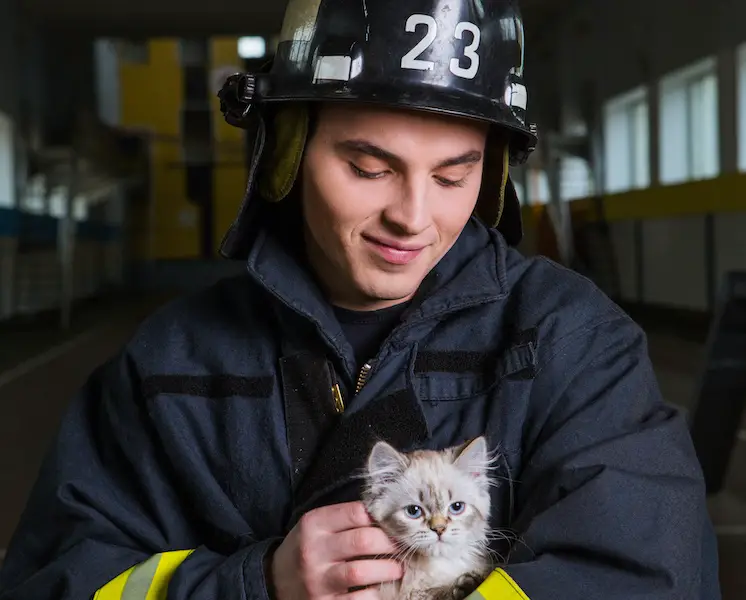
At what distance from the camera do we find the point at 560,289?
1.21 meters

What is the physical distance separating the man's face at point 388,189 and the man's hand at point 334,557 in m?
0.29

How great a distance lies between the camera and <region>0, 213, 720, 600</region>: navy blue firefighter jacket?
1.04 m

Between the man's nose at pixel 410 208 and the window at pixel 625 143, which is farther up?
the window at pixel 625 143

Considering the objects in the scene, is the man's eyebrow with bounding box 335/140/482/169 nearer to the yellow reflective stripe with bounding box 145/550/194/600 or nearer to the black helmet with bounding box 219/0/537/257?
the black helmet with bounding box 219/0/537/257

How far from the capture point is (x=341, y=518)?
1025 mm

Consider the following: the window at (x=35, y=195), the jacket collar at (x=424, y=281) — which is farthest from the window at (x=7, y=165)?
the jacket collar at (x=424, y=281)

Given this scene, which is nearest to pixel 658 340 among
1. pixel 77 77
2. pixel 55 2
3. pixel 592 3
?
pixel 592 3

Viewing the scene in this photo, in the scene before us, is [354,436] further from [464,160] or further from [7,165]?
[7,165]

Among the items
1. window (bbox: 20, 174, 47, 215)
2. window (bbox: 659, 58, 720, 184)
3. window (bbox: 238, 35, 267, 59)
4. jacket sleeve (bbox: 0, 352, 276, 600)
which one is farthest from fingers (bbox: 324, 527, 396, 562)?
window (bbox: 238, 35, 267, 59)

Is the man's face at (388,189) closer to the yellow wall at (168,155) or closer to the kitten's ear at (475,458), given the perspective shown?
the kitten's ear at (475,458)

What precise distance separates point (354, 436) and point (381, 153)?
334mm

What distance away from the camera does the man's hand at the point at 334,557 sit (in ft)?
3.27

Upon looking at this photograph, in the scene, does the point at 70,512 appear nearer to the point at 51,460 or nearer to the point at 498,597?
the point at 51,460

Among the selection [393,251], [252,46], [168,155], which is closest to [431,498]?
[393,251]
